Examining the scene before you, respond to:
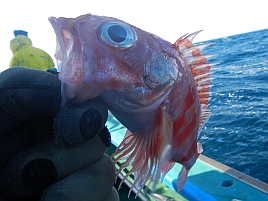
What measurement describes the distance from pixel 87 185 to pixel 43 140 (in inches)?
12.6

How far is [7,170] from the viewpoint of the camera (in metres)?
1.18

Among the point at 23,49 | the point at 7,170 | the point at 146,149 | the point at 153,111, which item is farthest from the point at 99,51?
the point at 23,49

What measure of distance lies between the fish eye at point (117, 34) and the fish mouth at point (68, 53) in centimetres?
13

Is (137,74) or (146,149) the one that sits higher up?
(137,74)

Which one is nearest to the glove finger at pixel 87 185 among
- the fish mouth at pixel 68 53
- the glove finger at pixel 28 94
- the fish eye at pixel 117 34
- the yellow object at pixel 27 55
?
the glove finger at pixel 28 94

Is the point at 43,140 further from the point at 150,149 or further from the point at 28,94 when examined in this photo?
the point at 150,149

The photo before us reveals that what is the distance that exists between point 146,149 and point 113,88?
0.44 m

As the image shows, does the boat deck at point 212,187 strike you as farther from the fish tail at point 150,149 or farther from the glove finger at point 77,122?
the glove finger at point 77,122

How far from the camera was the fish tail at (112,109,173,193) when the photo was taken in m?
1.30

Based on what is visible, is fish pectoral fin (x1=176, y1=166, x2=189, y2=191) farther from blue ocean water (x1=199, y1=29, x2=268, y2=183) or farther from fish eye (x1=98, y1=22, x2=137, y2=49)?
blue ocean water (x1=199, y1=29, x2=268, y2=183)

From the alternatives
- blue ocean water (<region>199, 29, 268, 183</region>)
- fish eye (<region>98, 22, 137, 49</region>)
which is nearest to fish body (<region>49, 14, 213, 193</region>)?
fish eye (<region>98, 22, 137, 49</region>)

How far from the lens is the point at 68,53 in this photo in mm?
1045

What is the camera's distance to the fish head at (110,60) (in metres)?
1.04

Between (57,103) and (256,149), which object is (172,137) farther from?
(256,149)
